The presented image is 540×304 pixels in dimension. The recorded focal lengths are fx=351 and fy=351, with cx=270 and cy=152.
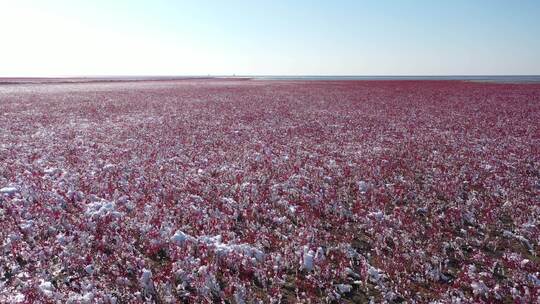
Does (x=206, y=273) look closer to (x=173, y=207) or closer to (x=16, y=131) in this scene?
(x=173, y=207)

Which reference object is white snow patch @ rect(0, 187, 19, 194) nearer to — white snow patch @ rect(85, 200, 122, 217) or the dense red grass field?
the dense red grass field

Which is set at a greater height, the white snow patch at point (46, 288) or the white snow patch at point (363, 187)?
the white snow patch at point (363, 187)

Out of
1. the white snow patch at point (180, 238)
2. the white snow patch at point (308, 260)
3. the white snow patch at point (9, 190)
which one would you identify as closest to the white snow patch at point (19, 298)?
the white snow patch at point (180, 238)

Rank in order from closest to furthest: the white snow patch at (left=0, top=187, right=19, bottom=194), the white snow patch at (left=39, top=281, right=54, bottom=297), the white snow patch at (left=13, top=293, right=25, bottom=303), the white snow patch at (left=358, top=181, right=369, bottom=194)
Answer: the white snow patch at (left=13, top=293, right=25, bottom=303), the white snow patch at (left=39, top=281, right=54, bottom=297), the white snow patch at (left=0, top=187, right=19, bottom=194), the white snow patch at (left=358, top=181, right=369, bottom=194)

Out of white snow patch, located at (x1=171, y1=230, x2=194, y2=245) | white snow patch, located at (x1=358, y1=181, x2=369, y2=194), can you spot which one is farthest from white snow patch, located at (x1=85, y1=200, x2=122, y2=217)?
white snow patch, located at (x1=358, y1=181, x2=369, y2=194)

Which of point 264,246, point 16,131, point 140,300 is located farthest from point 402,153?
point 16,131

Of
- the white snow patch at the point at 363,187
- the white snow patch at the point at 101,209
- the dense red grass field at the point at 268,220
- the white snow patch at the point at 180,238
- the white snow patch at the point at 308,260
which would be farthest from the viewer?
the white snow patch at the point at 363,187

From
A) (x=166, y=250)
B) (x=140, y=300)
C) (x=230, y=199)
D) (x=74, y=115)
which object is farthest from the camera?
(x=74, y=115)

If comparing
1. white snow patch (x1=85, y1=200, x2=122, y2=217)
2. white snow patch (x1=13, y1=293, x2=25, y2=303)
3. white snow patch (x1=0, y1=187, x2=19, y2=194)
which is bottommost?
white snow patch (x1=13, y1=293, x2=25, y2=303)

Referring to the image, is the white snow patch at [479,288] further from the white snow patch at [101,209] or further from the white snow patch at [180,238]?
the white snow patch at [101,209]
